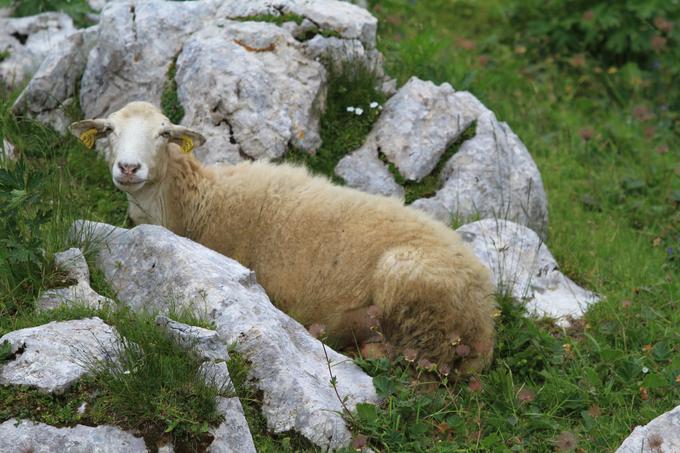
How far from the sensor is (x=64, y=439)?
177 inches

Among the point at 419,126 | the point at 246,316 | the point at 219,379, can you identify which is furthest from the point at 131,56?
the point at 219,379

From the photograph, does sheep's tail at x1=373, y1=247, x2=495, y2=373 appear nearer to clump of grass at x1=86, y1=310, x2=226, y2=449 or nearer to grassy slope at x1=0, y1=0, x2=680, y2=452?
grassy slope at x1=0, y1=0, x2=680, y2=452

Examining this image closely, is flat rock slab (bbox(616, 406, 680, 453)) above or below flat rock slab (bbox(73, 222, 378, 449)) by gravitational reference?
above

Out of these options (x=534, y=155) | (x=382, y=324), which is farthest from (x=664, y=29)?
(x=382, y=324)

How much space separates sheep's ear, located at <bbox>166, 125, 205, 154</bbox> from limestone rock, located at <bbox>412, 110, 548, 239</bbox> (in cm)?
219

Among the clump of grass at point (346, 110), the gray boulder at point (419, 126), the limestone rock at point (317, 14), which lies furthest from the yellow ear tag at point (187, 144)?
the limestone rock at point (317, 14)

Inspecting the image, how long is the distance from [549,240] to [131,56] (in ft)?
14.4

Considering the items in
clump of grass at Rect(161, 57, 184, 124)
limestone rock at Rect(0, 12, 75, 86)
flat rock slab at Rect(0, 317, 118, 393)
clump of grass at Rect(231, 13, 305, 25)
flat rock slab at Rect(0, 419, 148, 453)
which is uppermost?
clump of grass at Rect(231, 13, 305, 25)

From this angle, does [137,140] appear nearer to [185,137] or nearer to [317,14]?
[185,137]

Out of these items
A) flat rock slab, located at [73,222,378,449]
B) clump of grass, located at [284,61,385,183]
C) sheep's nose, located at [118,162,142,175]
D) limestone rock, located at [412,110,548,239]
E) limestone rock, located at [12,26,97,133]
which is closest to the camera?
flat rock slab, located at [73,222,378,449]

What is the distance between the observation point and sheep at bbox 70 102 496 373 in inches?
245

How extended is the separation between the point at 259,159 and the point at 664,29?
5826 millimetres

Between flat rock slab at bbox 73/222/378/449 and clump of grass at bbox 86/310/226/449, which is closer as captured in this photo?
clump of grass at bbox 86/310/226/449

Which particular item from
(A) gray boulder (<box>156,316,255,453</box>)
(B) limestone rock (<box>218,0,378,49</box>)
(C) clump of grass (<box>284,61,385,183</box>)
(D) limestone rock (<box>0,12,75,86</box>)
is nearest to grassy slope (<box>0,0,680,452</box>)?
(C) clump of grass (<box>284,61,385,183</box>)
